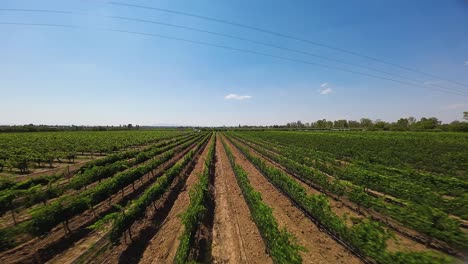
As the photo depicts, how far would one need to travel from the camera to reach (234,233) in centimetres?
895

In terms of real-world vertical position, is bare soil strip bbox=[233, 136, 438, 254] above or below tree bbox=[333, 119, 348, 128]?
below

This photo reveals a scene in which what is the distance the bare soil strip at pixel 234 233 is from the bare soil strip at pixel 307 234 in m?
1.50

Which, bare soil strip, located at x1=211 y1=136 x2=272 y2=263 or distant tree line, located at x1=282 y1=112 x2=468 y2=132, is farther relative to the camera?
distant tree line, located at x1=282 y1=112 x2=468 y2=132

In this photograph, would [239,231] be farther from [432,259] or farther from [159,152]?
[159,152]

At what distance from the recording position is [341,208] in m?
11.5

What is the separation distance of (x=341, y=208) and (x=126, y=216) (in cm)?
1080

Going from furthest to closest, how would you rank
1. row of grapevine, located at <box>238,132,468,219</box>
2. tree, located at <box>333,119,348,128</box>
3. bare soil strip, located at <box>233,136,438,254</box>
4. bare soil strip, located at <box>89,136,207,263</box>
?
tree, located at <box>333,119,348,128</box>
row of grapevine, located at <box>238,132,468,219</box>
bare soil strip, located at <box>233,136,438,254</box>
bare soil strip, located at <box>89,136,207,263</box>

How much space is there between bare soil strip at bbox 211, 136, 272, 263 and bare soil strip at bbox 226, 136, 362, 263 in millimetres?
1503

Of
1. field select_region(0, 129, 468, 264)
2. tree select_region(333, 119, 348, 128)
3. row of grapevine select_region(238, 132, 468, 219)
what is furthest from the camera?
tree select_region(333, 119, 348, 128)

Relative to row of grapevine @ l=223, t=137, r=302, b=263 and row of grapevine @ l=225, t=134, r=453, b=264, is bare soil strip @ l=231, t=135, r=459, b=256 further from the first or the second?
row of grapevine @ l=223, t=137, r=302, b=263

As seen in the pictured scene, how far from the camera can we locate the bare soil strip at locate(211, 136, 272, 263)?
7359mm

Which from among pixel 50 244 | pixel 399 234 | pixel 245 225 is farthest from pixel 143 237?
pixel 399 234

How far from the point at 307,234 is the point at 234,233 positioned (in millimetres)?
3104

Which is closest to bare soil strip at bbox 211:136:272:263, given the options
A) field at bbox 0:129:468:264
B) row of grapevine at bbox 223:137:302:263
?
field at bbox 0:129:468:264
